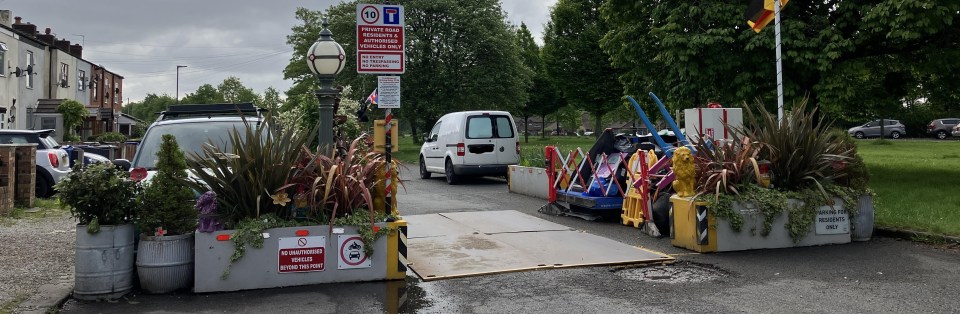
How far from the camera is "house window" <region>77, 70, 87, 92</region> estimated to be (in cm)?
4266

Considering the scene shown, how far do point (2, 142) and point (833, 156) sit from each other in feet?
48.7

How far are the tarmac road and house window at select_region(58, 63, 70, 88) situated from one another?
3808 cm

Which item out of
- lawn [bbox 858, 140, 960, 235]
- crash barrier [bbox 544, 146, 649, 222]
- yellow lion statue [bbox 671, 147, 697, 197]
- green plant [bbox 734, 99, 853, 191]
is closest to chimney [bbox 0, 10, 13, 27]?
crash barrier [bbox 544, 146, 649, 222]

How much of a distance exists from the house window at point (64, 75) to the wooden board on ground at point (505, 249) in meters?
35.3

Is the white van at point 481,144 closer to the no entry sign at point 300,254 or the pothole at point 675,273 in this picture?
the pothole at point 675,273

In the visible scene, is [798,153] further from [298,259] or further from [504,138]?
[504,138]

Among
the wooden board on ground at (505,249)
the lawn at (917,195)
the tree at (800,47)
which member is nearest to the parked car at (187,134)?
the wooden board on ground at (505,249)

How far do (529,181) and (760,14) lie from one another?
214 inches

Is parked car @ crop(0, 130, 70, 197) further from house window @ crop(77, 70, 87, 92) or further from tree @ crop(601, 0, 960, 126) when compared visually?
house window @ crop(77, 70, 87, 92)

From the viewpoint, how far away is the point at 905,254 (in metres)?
7.76

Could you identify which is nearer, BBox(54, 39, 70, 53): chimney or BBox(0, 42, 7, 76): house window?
BBox(0, 42, 7, 76): house window

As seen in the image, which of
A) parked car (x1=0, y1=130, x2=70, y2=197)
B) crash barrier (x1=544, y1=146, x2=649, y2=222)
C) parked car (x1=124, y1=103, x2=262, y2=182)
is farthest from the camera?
parked car (x1=0, y1=130, x2=70, y2=197)

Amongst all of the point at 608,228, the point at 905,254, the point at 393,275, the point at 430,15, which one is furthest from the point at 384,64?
the point at 430,15

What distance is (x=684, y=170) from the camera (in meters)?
8.20
